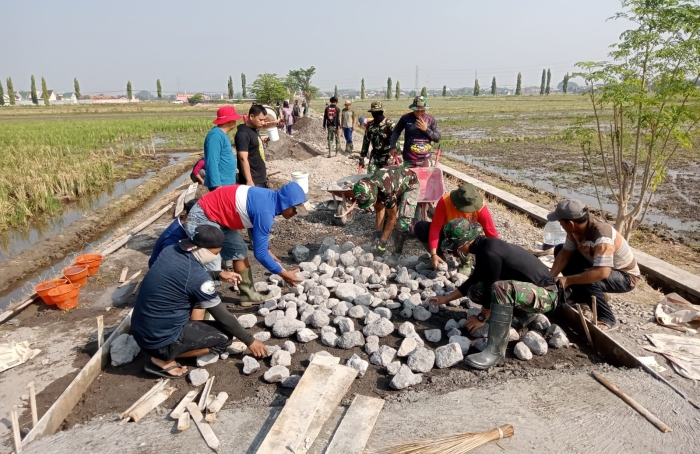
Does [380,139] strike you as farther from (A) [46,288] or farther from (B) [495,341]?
(A) [46,288]

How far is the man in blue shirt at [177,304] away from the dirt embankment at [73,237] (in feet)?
12.8

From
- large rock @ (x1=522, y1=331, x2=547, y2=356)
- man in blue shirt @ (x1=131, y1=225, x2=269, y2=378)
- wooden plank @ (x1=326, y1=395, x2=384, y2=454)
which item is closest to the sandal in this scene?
man in blue shirt @ (x1=131, y1=225, x2=269, y2=378)

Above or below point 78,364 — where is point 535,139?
above

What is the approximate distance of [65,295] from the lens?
426cm

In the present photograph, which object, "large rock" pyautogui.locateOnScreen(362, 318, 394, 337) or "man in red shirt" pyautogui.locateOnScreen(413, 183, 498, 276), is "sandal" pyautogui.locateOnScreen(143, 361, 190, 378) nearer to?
"large rock" pyautogui.locateOnScreen(362, 318, 394, 337)

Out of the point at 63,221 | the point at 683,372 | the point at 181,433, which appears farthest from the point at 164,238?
the point at 63,221

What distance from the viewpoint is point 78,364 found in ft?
11.2

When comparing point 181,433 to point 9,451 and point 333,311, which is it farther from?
point 333,311

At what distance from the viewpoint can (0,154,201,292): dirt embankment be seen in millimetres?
5988

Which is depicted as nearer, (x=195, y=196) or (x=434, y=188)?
(x=434, y=188)

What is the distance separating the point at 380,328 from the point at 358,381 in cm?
60

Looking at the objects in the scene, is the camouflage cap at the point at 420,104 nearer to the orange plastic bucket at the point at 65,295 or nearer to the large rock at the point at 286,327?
the large rock at the point at 286,327

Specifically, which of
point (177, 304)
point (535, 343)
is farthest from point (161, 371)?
point (535, 343)

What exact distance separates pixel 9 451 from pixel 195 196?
5176 mm
